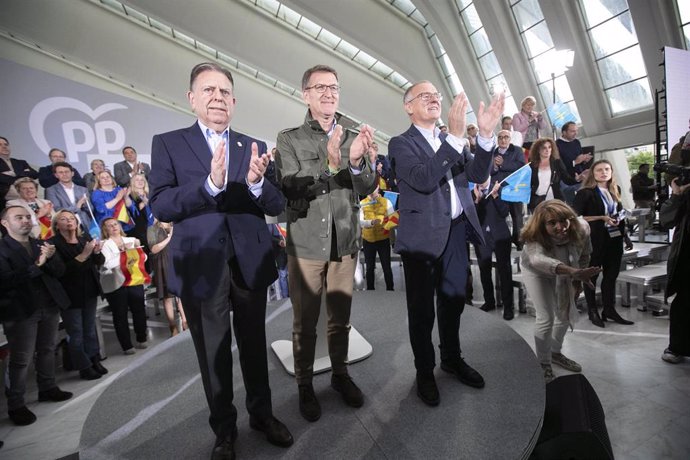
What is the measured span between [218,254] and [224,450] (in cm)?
93

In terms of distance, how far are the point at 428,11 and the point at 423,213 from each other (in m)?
13.6

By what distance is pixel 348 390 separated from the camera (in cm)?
216

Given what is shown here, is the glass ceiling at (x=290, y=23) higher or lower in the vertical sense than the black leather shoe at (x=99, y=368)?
higher

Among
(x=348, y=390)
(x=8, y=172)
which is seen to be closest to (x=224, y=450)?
(x=348, y=390)

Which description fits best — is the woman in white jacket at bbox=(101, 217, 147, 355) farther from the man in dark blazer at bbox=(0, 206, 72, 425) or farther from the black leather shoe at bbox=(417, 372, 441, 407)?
the black leather shoe at bbox=(417, 372, 441, 407)

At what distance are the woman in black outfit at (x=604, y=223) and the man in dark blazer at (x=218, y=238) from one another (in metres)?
3.85

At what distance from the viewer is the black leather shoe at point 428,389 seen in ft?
6.80

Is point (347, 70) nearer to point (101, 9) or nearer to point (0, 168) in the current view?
point (101, 9)

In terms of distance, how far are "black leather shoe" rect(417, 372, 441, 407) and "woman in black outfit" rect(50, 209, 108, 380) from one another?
3.42 meters

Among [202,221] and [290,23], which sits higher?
[290,23]

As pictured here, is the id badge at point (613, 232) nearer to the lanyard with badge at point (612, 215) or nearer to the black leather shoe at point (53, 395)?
the lanyard with badge at point (612, 215)

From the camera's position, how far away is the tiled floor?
2346 millimetres

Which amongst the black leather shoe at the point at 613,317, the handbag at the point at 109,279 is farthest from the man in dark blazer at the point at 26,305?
the black leather shoe at the point at 613,317

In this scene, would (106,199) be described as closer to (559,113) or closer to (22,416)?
(22,416)
